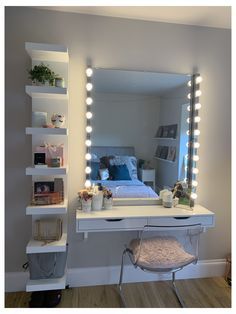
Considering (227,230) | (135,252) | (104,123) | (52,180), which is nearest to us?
(135,252)

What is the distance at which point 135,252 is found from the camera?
184 cm

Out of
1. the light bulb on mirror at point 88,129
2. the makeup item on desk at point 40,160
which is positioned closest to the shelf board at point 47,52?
the light bulb on mirror at point 88,129

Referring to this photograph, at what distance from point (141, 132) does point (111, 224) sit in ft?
2.80

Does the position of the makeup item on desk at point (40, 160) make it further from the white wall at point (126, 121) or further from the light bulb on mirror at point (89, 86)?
the light bulb on mirror at point (89, 86)

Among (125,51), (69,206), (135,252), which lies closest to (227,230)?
(135,252)

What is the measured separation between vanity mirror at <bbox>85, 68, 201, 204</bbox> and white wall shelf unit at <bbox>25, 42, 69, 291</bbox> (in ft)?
0.74

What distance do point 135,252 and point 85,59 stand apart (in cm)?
161

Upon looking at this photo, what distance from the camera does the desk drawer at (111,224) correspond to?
1838mm

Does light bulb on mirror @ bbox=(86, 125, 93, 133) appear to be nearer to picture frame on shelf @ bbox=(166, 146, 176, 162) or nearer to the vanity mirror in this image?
the vanity mirror

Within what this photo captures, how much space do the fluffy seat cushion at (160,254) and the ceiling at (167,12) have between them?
187 cm

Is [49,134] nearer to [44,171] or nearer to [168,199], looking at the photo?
[44,171]

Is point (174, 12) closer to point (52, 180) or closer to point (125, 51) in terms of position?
point (125, 51)

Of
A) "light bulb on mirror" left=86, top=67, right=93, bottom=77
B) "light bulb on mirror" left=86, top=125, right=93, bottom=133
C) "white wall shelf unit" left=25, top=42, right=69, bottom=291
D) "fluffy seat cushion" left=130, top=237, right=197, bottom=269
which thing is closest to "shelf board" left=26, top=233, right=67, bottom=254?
"white wall shelf unit" left=25, top=42, right=69, bottom=291
